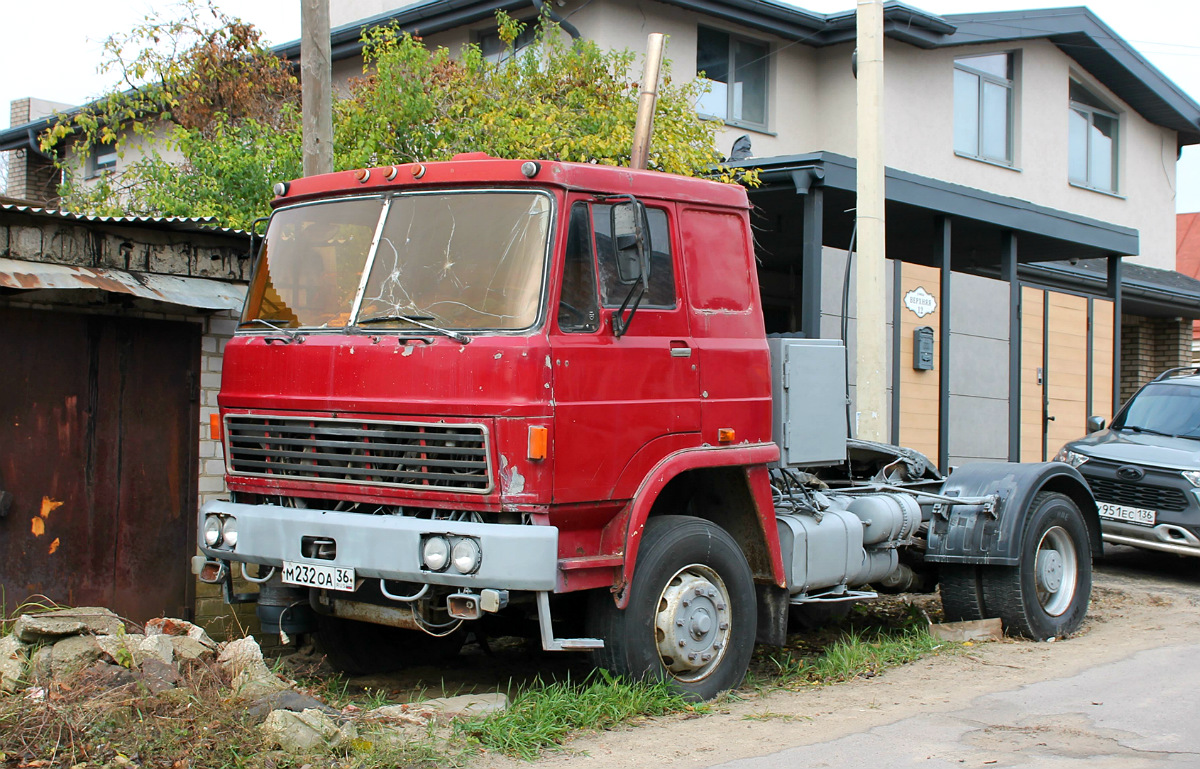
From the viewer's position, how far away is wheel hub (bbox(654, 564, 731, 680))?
5887 millimetres

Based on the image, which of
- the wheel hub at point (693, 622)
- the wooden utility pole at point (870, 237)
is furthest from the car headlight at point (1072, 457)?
the wheel hub at point (693, 622)

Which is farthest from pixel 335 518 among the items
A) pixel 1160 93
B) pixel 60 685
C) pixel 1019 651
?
pixel 1160 93

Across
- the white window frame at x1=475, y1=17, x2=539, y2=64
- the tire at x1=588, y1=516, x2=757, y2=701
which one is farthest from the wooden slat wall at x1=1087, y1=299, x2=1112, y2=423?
the tire at x1=588, y1=516, x2=757, y2=701

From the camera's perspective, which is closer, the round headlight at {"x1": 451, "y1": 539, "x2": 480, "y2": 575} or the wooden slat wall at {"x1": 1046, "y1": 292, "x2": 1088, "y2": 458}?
the round headlight at {"x1": 451, "y1": 539, "x2": 480, "y2": 575}

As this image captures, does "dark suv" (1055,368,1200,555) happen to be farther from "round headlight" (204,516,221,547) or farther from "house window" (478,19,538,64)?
"house window" (478,19,538,64)

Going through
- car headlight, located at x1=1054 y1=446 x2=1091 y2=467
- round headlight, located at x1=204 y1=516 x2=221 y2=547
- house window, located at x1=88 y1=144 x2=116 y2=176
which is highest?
house window, located at x1=88 y1=144 x2=116 y2=176

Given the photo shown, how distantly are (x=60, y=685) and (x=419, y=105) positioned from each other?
760cm

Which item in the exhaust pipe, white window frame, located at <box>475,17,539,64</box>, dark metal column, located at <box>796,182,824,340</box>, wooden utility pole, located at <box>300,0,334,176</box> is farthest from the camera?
white window frame, located at <box>475,17,539,64</box>

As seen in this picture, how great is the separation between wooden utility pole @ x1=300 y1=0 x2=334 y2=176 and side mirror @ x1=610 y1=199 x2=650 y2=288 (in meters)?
3.55

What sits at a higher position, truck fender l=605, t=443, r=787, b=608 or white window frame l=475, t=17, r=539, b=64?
white window frame l=475, t=17, r=539, b=64

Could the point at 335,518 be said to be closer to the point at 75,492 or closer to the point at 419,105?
the point at 75,492

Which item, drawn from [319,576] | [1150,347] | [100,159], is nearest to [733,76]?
[1150,347]

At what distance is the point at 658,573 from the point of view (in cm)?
580

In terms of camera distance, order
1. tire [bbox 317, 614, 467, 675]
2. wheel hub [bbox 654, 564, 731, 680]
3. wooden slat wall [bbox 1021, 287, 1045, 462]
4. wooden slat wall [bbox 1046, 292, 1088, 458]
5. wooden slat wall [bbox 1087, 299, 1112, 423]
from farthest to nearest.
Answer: wooden slat wall [bbox 1087, 299, 1112, 423] < wooden slat wall [bbox 1046, 292, 1088, 458] < wooden slat wall [bbox 1021, 287, 1045, 462] < tire [bbox 317, 614, 467, 675] < wheel hub [bbox 654, 564, 731, 680]
